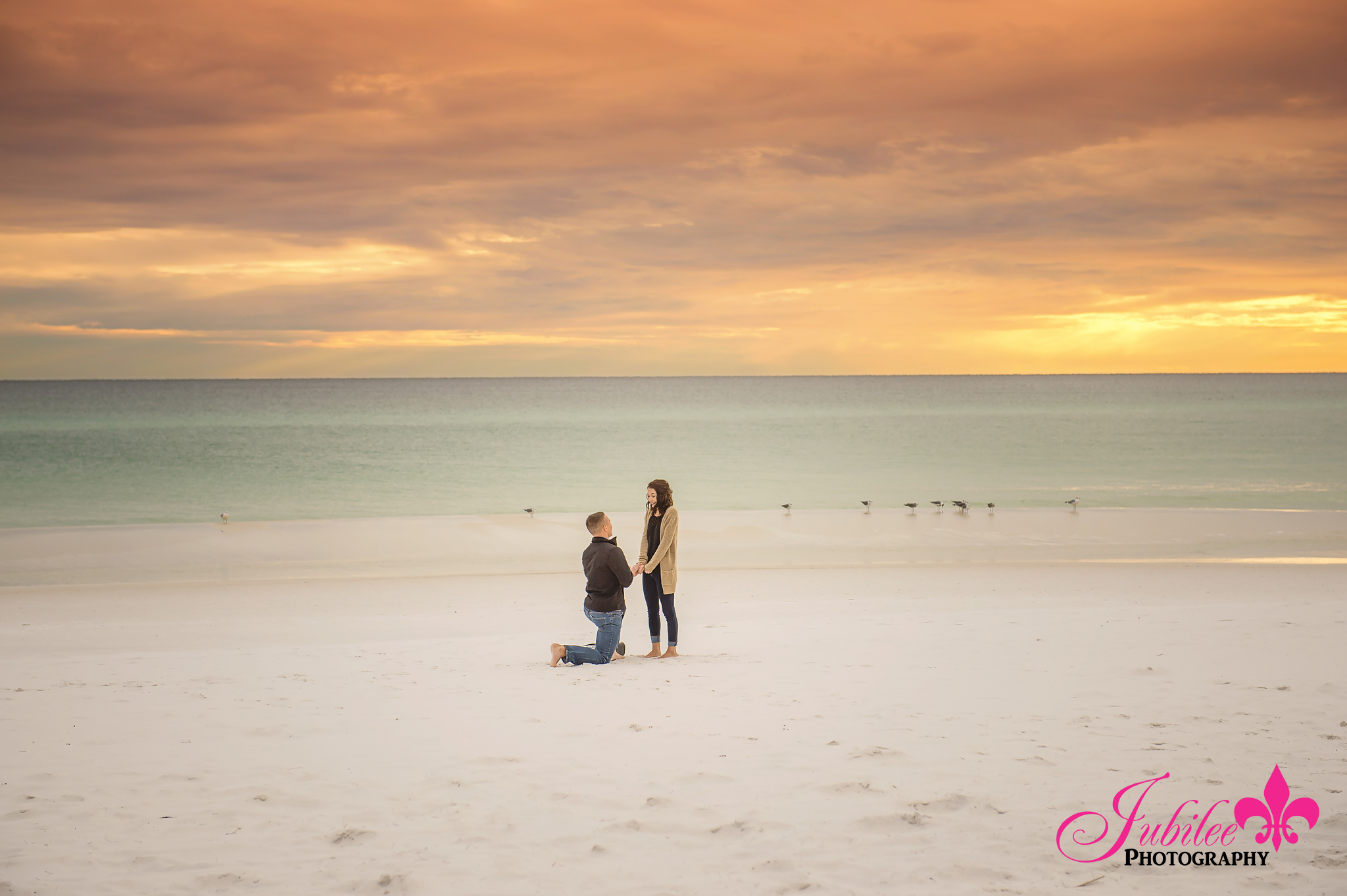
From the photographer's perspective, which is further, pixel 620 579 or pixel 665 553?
pixel 665 553

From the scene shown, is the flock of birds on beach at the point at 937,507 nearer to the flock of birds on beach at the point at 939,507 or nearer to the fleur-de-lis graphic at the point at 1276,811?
the flock of birds on beach at the point at 939,507

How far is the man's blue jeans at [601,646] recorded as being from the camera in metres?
9.04

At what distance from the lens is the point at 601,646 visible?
915cm

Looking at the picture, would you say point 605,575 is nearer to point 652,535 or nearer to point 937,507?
point 652,535

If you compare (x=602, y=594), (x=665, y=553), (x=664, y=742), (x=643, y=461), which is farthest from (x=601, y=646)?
(x=643, y=461)

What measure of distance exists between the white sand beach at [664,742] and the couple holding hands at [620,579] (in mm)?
277

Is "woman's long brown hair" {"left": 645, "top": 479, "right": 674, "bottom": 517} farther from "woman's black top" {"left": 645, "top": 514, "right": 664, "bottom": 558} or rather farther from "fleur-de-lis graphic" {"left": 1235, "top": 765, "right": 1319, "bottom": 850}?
"fleur-de-lis graphic" {"left": 1235, "top": 765, "right": 1319, "bottom": 850}

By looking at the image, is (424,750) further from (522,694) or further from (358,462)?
(358,462)

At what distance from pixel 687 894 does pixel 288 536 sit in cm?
2131

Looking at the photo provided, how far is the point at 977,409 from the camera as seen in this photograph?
11712 cm

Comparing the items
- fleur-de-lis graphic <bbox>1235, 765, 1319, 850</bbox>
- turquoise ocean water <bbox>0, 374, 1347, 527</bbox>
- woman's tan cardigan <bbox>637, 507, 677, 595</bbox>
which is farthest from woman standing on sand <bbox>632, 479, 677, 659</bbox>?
turquoise ocean water <bbox>0, 374, 1347, 527</bbox>

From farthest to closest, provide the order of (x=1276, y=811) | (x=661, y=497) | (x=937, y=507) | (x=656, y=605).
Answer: (x=937, y=507) → (x=656, y=605) → (x=661, y=497) → (x=1276, y=811)

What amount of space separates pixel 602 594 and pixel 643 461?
1715 inches

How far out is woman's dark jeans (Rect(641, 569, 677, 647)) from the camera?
9.53 metres
